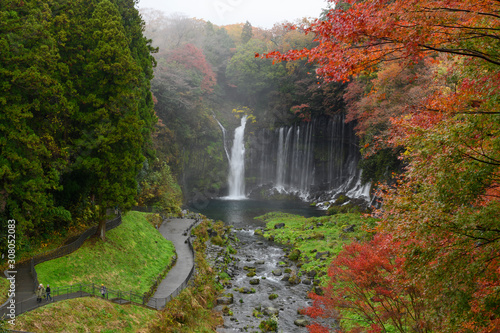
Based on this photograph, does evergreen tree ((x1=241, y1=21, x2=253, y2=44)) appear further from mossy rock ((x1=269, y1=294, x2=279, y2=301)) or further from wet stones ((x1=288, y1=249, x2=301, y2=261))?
mossy rock ((x1=269, y1=294, x2=279, y2=301))

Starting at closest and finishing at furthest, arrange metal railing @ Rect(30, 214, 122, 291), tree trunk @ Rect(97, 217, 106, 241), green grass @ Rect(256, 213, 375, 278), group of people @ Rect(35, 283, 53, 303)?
group of people @ Rect(35, 283, 53, 303), metal railing @ Rect(30, 214, 122, 291), tree trunk @ Rect(97, 217, 106, 241), green grass @ Rect(256, 213, 375, 278)

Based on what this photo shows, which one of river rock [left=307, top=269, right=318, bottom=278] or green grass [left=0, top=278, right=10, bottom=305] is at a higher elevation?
green grass [left=0, top=278, right=10, bottom=305]

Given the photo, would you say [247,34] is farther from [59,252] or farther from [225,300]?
[59,252]

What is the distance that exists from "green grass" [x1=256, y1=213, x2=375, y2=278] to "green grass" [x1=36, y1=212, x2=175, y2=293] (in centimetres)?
1103

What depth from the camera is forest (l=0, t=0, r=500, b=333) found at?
5.40 m

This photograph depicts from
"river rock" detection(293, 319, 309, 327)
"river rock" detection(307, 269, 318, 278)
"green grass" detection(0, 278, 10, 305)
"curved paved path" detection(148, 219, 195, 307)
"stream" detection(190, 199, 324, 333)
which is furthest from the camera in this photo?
"river rock" detection(307, 269, 318, 278)

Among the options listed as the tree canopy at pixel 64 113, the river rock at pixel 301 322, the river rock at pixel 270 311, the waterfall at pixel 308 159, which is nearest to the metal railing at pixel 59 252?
the tree canopy at pixel 64 113

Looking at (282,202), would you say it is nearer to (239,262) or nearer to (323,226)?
(323,226)

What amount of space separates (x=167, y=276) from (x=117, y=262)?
9.98 ft

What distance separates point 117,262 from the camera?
1773cm

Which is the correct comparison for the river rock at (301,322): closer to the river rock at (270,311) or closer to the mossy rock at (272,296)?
the river rock at (270,311)

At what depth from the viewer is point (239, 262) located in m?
25.1

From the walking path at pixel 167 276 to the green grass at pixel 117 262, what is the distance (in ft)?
1.92

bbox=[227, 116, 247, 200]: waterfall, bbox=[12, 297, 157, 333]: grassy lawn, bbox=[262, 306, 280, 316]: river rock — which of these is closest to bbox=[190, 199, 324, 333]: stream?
bbox=[262, 306, 280, 316]: river rock
